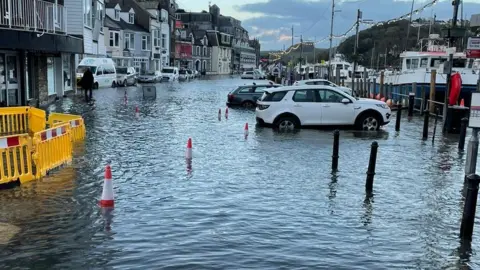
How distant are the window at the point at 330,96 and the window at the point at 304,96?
1.03 ft

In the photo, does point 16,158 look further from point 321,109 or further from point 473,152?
point 321,109

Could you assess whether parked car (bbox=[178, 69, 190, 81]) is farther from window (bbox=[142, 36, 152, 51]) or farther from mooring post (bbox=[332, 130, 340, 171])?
mooring post (bbox=[332, 130, 340, 171])

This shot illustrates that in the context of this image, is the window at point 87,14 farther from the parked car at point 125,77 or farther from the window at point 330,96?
the window at point 330,96

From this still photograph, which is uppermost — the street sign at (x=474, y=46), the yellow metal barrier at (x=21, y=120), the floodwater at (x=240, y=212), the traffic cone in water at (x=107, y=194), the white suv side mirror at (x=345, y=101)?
the street sign at (x=474, y=46)

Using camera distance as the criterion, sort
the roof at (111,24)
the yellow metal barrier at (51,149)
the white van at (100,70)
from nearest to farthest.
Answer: the yellow metal barrier at (51,149), the white van at (100,70), the roof at (111,24)

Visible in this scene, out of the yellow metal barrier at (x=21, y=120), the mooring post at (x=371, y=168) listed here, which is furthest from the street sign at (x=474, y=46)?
the yellow metal barrier at (x=21, y=120)

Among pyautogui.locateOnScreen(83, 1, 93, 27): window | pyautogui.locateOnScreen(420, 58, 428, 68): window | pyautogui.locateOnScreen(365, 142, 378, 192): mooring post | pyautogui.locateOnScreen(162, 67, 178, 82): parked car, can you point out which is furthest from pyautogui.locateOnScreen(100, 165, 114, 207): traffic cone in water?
pyautogui.locateOnScreen(162, 67, 178, 82): parked car

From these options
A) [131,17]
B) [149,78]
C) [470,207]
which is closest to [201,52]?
[131,17]

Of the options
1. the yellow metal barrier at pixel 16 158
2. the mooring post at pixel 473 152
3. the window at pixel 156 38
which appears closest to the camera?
the yellow metal barrier at pixel 16 158

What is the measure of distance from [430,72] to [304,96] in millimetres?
13564

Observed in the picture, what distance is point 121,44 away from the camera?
66750 mm

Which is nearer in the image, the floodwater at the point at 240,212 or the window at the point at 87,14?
the floodwater at the point at 240,212

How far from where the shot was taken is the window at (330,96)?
1814 cm

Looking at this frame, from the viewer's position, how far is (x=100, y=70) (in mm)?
44281
